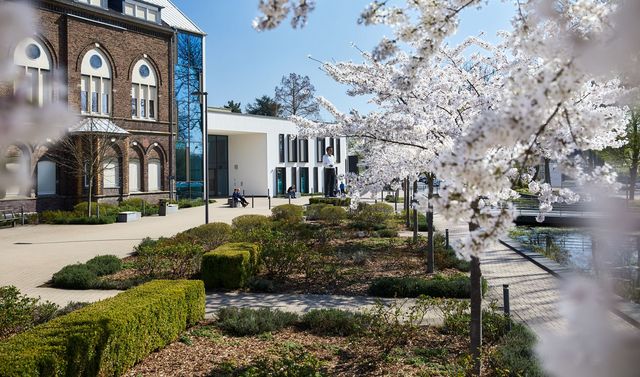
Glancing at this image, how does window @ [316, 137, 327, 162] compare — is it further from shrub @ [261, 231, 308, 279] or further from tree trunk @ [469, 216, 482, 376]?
tree trunk @ [469, 216, 482, 376]

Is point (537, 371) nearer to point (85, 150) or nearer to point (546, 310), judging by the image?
point (546, 310)

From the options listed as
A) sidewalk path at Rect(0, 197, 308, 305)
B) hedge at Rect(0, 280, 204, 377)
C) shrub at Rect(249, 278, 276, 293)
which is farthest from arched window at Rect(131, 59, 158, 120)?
hedge at Rect(0, 280, 204, 377)

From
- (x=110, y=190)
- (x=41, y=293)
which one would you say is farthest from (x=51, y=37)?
(x=41, y=293)

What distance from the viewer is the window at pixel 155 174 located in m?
35.4

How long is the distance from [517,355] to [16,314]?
6496mm

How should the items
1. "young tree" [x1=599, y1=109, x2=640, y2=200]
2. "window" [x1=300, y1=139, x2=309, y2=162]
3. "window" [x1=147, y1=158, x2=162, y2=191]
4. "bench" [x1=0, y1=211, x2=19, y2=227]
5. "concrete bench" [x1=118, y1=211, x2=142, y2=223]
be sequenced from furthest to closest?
"window" [x1=300, y1=139, x2=309, y2=162] < "window" [x1=147, y1=158, x2=162, y2=191] < "young tree" [x1=599, y1=109, x2=640, y2=200] < "concrete bench" [x1=118, y1=211, x2=142, y2=223] < "bench" [x1=0, y1=211, x2=19, y2=227]

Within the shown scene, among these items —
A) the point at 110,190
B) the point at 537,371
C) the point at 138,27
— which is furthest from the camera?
the point at 138,27

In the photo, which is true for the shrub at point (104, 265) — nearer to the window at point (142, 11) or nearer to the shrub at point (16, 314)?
the shrub at point (16, 314)

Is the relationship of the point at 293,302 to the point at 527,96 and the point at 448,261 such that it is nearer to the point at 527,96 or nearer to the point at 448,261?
the point at 448,261

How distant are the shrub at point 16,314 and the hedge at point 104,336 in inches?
59.7

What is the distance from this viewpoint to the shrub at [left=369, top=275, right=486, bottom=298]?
991cm

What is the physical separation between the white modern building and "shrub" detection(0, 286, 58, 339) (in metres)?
40.6

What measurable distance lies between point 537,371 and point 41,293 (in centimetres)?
944

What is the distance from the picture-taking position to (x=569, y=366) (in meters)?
1.07
